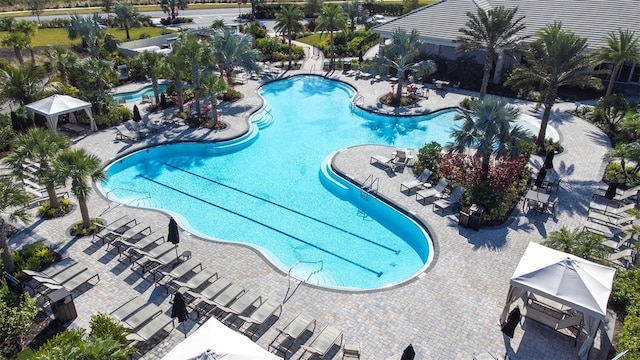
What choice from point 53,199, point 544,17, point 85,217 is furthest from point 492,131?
point 544,17

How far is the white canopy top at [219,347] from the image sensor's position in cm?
1070

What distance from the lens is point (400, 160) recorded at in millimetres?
24875

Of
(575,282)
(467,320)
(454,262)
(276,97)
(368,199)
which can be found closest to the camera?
(575,282)

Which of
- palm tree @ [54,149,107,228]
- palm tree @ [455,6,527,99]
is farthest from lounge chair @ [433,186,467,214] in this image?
palm tree @ [54,149,107,228]

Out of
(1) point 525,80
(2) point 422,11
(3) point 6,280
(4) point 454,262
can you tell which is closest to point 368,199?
(4) point 454,262

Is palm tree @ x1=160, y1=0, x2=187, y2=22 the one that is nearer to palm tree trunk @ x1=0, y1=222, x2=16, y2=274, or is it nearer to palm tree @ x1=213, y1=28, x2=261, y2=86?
palm tree @ x1=213, y1=28, x2=261, y2=86

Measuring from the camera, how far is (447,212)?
67.9ft

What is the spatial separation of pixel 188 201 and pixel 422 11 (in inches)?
1244

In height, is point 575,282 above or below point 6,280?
above

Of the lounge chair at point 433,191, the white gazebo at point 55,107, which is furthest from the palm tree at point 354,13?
the lounge chair at point 433,191

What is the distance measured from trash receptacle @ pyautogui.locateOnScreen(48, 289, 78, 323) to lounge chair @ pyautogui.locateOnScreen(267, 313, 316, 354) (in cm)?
667

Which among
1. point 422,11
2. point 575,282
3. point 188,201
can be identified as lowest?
point 188,201

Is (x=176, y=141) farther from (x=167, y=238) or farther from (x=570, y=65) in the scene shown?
(x=570, y=65)

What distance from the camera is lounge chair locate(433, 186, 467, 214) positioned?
2069 centimetres
